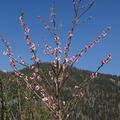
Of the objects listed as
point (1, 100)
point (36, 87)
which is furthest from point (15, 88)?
point (36, 87)

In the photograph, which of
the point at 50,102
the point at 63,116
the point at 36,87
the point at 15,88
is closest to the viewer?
the point at 63,116

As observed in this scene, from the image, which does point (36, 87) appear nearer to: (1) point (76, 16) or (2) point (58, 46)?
(2) point (58, 46)

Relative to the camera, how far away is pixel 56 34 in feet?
31.1

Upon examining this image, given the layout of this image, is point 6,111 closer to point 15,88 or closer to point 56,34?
point 15,88

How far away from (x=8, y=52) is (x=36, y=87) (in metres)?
1.19

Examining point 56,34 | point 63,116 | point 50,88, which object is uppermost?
point 56,34

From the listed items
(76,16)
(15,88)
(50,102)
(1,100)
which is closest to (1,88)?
(1,100)

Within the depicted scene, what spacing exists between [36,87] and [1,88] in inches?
112

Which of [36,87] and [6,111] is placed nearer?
[36,87]

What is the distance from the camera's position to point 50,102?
9.80 m

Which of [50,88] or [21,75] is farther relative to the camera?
[21,75]

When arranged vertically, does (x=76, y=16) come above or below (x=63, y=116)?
above

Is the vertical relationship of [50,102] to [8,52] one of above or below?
below

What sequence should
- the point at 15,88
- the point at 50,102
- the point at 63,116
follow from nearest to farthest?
the point at 63,116
the point at 50,102
the point at 15,88
